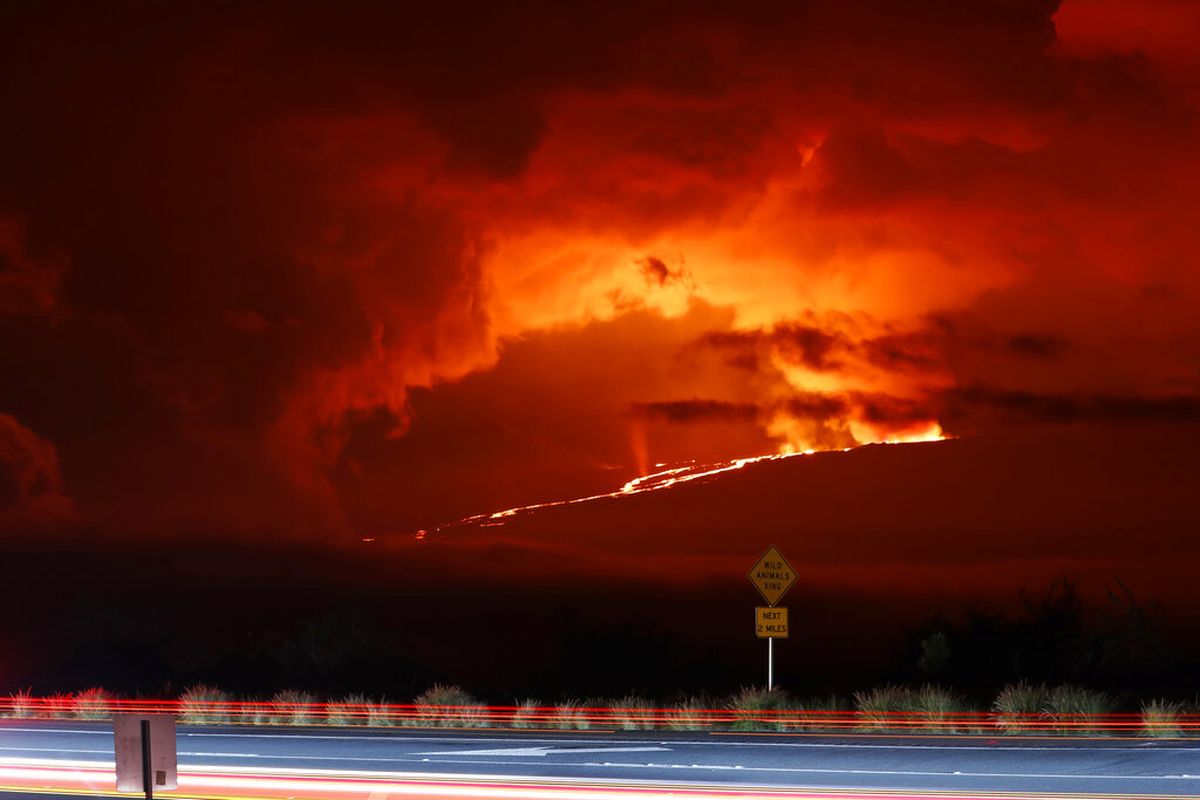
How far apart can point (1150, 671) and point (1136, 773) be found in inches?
1043

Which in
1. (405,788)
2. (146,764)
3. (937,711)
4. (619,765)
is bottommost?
(937,711)

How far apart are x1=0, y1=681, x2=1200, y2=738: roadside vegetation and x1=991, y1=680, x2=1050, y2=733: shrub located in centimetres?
2

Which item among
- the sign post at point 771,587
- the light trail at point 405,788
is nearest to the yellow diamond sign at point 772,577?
the sign post at point 771,587

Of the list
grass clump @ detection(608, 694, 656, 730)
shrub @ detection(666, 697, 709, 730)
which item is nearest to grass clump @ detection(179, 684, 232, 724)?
grass clump @ detection(608, 694, 656, 730)

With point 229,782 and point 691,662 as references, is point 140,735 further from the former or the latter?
point 691,662

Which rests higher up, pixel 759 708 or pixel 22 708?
pixel 759 708

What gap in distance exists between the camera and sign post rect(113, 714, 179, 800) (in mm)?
13461

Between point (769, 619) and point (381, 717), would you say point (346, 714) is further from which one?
point (769, 619)

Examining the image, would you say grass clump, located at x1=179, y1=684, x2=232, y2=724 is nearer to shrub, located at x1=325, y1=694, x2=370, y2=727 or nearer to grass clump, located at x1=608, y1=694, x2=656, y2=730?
shrub, located at x1=325, y1=694, x2=370, y2=727

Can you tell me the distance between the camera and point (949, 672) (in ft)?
165

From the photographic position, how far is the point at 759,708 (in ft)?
103

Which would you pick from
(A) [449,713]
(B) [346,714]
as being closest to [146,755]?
(A) [449,713]

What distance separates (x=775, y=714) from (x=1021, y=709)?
161 inches

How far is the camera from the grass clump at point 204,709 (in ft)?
111
